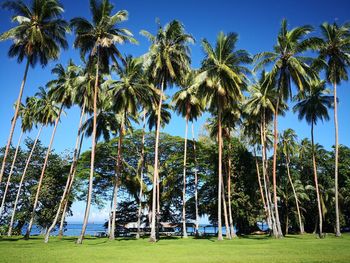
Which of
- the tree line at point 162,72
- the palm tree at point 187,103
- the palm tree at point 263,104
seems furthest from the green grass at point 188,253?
the palm tree at point 187,103

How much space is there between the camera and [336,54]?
27766 millimetres

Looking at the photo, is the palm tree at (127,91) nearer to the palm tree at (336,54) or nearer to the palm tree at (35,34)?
the palm tree at (35,34)

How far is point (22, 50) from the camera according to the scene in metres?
24.1

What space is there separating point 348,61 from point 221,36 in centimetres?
1234

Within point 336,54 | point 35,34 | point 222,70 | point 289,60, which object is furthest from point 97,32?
point 336,54

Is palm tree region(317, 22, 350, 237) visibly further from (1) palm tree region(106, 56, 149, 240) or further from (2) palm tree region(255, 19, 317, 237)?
(1) palm tree region(106, 56, 149, 240)

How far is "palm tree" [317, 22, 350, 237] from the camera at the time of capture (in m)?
27.0

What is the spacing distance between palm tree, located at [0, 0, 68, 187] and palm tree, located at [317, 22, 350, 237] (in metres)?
23.3

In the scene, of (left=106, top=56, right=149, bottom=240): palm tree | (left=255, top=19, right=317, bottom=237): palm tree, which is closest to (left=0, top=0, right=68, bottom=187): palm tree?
(left=106, top=56, right=149, bottom=240): palm tree

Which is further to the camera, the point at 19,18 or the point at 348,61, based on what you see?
the point at 348,61

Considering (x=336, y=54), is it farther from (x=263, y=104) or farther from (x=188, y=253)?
(x=188, y=253)

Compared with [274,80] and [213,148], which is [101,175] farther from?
[274,80]

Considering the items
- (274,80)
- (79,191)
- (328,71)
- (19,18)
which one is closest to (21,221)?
(79,191)

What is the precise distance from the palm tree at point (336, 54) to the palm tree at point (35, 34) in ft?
76.3
